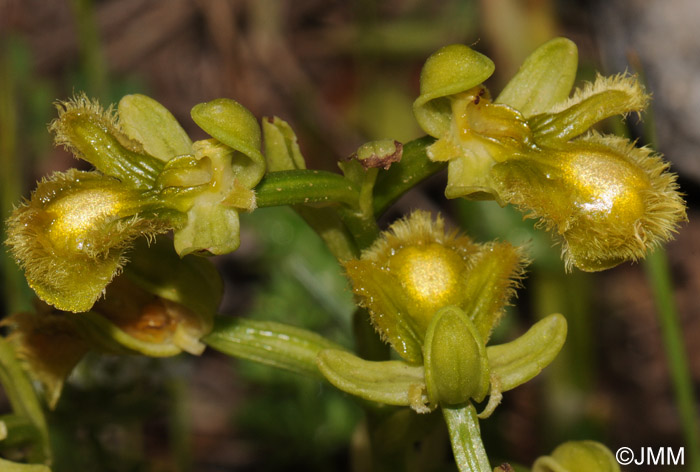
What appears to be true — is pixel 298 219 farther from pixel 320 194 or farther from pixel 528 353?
pixel 528 353

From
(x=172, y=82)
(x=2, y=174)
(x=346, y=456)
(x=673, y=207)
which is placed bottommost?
(x=346, y=456)

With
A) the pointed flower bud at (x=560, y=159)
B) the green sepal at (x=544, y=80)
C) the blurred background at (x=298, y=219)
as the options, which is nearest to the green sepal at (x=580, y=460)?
the pointed flower bud at (x=560, y=159)

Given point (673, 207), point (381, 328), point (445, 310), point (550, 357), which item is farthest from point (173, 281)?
point (673, 207)

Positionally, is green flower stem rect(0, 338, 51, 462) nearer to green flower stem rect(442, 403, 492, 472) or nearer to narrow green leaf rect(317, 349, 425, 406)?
narrow green leaf rect(317, 349, 425, 406)

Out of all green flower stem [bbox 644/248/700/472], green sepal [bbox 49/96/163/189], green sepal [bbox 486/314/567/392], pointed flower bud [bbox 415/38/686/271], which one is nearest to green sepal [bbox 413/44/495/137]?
pointed flower bud [bbox 415/38/686/271]

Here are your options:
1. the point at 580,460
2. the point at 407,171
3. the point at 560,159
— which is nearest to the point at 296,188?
the point at 407,171

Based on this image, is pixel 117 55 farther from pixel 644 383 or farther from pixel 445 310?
pixel 445 310

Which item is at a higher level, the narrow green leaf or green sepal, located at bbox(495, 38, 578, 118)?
green sepal, located at bbox(495, 38, 578, 118)
